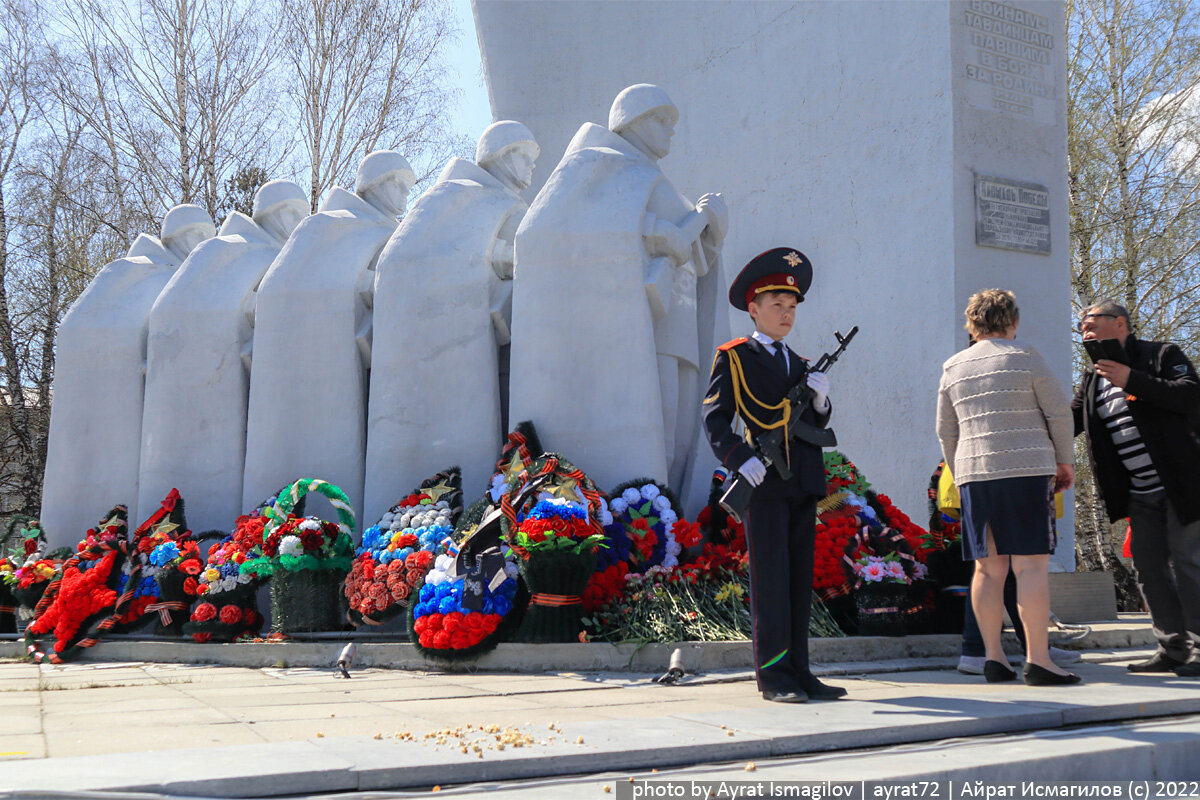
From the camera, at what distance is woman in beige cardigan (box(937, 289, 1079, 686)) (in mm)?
4465

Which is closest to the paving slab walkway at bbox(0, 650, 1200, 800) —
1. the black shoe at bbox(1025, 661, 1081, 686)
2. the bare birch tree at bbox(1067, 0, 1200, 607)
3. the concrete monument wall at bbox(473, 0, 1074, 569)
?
the black shoe at bbox(1025, 661, 1081, 686)

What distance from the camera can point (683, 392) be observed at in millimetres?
7672

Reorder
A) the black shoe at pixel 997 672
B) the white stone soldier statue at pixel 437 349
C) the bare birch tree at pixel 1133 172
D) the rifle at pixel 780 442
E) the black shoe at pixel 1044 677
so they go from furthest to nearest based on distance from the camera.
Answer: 1. the bare birch tree at pixel 1133 172
2. the white stone soldier statue at pixel 437 349
3. the black shoe at pixel 997 672
4. the black shoe at pixel 1044 677
5. the rifle at pixel 780 442

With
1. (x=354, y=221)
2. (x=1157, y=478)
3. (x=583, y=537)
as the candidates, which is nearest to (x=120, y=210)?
(x=354, y=221)

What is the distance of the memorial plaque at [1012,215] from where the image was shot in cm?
898

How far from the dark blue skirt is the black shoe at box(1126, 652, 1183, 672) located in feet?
2.92

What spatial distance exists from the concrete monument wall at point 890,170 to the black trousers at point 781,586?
4.46 m

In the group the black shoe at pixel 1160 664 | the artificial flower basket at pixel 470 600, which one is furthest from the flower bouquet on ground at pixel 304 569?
the black shoe at pixel 1160 664

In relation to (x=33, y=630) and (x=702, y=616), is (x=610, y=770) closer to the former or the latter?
(x=702, y=616)

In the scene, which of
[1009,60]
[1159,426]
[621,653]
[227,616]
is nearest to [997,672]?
[1159,426]

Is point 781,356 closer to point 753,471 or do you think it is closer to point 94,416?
point 753,471

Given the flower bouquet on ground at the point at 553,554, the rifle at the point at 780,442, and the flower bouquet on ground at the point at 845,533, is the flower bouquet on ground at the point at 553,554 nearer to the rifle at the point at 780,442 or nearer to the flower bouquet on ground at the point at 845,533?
the flower bouquet on ground at the point at 845,533

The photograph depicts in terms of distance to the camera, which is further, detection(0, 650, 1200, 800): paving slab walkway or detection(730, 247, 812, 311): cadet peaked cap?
detection(730, 247, 812, 311): cadet peaked cap

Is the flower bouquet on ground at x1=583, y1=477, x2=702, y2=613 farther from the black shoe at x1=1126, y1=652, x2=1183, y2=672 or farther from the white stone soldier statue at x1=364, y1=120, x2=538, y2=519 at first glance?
the black shoe at x1=1126, y1=652, x2=1183, y2=672
